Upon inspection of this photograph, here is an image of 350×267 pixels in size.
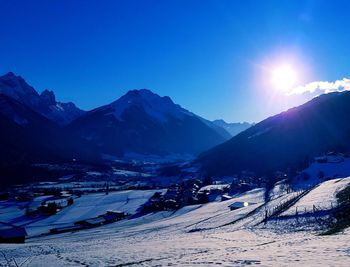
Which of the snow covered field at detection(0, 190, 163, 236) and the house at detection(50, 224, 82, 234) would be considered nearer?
the house at detection(50, 224, 82, 234)

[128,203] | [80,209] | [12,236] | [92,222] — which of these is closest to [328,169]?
[128,203]

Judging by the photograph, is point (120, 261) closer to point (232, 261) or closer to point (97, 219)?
point (232, 261)

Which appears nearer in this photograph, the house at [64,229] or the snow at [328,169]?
the house at [64,229]

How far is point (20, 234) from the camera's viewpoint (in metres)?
70.4

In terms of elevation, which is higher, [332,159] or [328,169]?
[332,159]

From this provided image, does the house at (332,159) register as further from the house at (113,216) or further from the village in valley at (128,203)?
the house at (113,216)

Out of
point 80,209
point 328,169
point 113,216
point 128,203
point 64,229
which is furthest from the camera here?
point 328,169

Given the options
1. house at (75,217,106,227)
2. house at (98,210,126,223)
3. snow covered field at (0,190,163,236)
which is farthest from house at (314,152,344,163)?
house at (75,217,106,227)

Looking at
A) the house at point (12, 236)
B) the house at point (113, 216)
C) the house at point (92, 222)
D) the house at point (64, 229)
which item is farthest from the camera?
the house at point (113, 216)

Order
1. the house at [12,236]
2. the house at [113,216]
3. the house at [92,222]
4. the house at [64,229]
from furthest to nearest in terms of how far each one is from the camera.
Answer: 1. the house at [113,216]
2. the house at [92,222]
3. the house at [64,229]
4. the house at [12,236]

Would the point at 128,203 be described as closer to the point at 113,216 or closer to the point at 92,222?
the point at 113,216


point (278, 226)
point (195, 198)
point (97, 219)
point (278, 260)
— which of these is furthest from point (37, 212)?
point (278, 260)

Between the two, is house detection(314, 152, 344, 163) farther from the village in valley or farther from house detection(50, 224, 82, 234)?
house detection(50, 224, 82, 234)

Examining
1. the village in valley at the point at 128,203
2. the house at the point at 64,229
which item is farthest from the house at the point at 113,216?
the house at the point at 64,229
